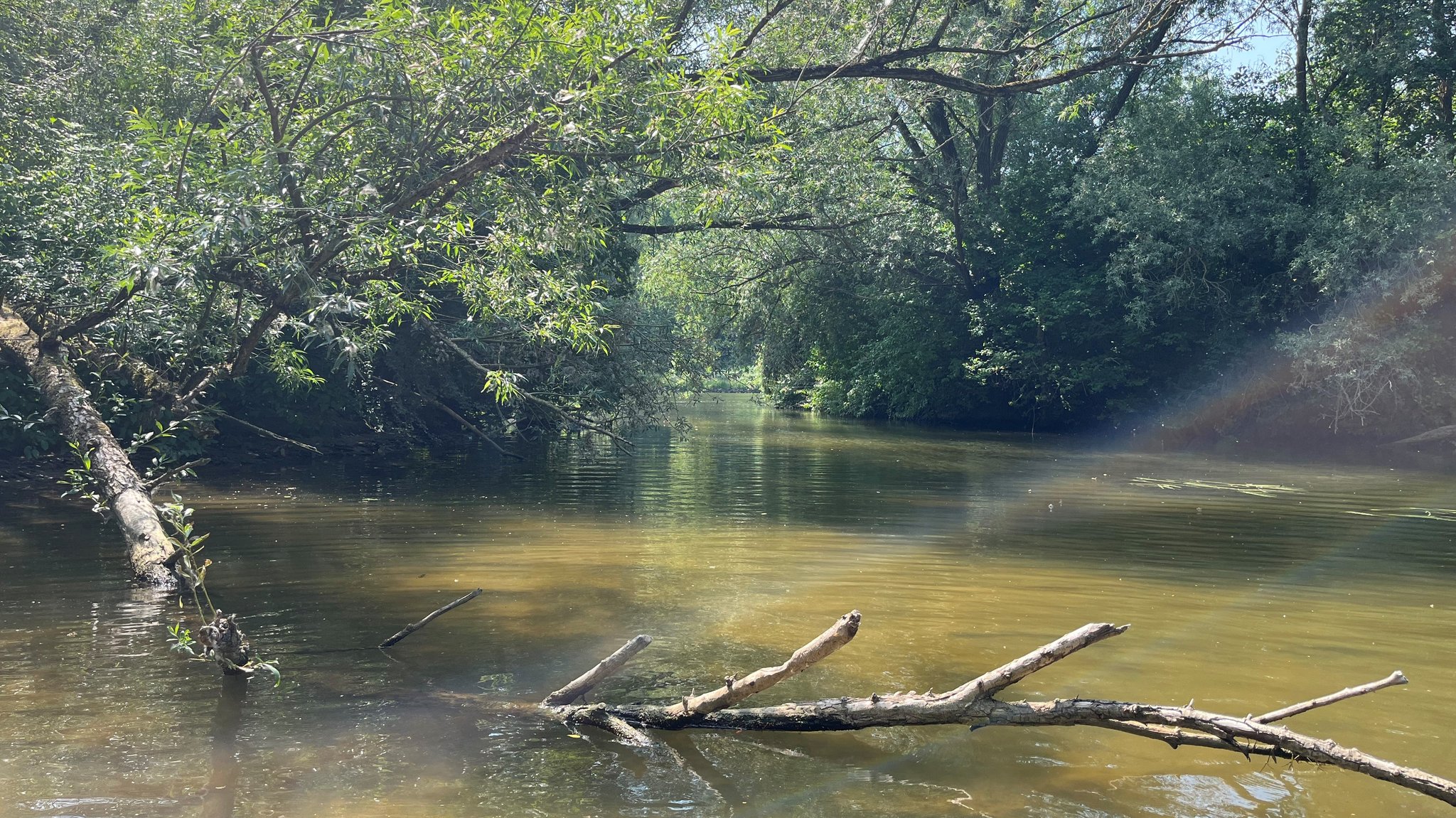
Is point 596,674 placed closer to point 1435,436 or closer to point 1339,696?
point 1339,696

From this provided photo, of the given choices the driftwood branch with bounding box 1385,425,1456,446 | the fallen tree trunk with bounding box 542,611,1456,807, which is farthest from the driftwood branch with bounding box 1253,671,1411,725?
the driftwood branch with bounding box 1385,425,1456,446

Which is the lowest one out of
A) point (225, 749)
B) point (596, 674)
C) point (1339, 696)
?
point (225, 749)

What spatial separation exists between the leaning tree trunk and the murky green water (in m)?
0.39

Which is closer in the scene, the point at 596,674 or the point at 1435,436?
the point at 596,674

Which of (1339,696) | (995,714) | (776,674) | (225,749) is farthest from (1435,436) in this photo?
A: (225,749)

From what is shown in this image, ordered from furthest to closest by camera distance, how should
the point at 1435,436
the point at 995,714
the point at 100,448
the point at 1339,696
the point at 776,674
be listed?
the point at 1435,436, the point at 100,448, the point at 776,674, the point at 995,714, the point at 1339,696

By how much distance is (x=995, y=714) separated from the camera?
4.07 m

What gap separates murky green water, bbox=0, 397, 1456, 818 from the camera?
14.1 ft

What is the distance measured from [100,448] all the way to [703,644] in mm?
5786

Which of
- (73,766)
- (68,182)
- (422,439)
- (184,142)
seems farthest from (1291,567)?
(422,439)

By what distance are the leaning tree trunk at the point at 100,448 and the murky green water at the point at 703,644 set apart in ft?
1.30

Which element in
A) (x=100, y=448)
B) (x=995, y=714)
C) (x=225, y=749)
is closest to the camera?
(x=995, y=714)

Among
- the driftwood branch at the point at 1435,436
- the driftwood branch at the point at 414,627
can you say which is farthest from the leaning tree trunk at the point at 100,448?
the driftwood branch at the point at 1435,436

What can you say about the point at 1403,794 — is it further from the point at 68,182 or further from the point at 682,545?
the point at 68,182
